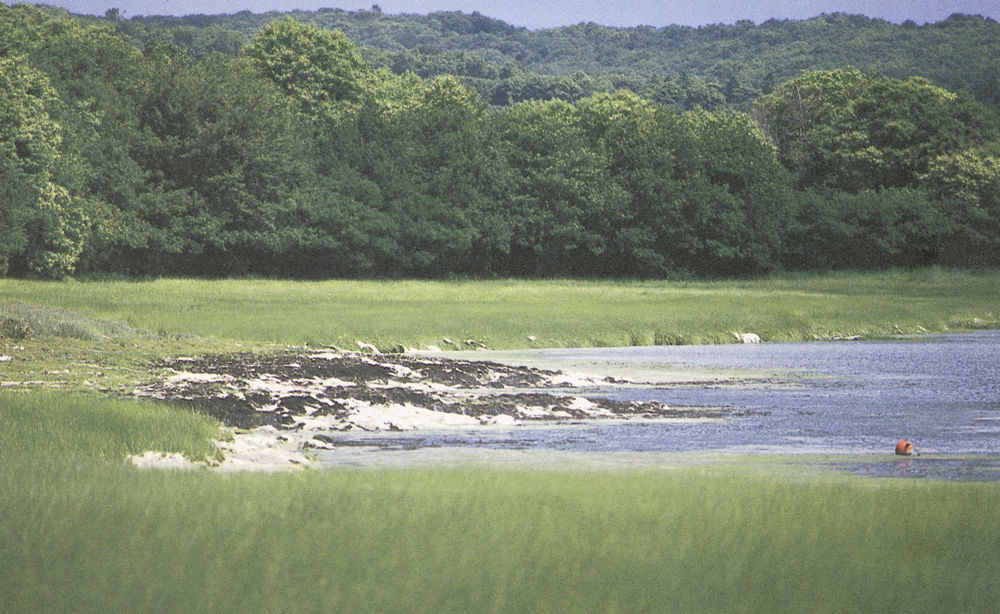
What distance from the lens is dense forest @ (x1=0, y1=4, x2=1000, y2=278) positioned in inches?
2847

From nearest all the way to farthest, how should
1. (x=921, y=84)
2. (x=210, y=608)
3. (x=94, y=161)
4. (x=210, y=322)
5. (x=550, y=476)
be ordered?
(x=210, y=608) < (x=550, y=476) < (x=210, y=322) < (x=94, y=161) < (x=921, y=84)

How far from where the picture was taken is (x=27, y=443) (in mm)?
16359

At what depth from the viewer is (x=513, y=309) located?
52.6 metres

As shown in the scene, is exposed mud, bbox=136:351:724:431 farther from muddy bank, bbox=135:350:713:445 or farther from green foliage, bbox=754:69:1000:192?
green foliage, bbox=754:69:1000:192

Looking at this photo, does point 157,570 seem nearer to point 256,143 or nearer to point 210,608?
point 210,608

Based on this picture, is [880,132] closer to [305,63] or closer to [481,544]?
[305,63]

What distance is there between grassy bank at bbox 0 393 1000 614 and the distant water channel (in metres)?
4.79

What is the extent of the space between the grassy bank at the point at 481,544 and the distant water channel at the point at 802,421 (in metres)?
4.79

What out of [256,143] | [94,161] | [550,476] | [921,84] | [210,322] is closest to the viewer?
[550,476]

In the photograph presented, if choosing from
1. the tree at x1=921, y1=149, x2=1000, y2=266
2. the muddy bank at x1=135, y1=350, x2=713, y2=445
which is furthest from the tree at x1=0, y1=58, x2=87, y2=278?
the tree at x1=921, y1=149, x2=1000, y2=266

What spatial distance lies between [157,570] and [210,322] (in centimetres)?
3408

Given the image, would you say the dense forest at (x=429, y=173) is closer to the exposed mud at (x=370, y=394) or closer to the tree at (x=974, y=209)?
the tree at (x=974, y=209)

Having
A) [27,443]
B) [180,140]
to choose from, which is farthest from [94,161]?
[27,443]

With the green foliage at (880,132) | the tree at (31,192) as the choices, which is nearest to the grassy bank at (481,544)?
the tree at (31,192)
